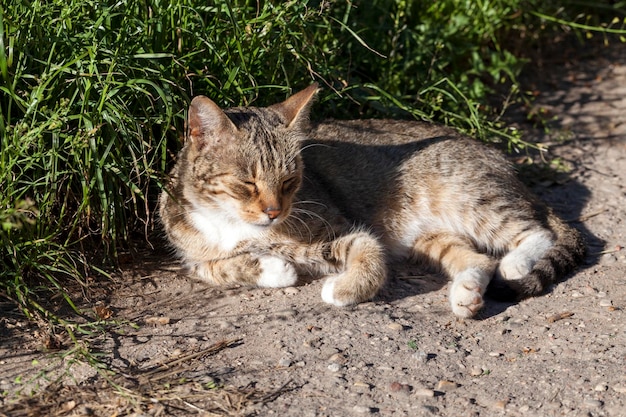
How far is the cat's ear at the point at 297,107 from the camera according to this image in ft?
15.9

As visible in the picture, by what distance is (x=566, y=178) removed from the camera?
253 inches

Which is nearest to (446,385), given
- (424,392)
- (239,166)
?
(424,392)

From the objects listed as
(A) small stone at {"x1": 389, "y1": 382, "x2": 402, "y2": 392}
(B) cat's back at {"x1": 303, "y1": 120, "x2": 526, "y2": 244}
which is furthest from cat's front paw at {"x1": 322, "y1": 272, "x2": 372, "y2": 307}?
A: (A) small stone at {"x1": 389, "y1": 382, "x2": 402, "y2": 392}

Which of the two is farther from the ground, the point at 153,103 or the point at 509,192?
the point at 153,103

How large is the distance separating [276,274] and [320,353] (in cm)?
81

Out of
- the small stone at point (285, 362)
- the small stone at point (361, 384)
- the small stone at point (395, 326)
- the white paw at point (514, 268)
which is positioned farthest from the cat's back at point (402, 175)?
the small stone at point (361, 384)

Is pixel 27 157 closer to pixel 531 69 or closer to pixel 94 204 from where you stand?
pixel 94 204

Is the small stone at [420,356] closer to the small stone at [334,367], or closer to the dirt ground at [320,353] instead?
the dirt ground at [320,353]

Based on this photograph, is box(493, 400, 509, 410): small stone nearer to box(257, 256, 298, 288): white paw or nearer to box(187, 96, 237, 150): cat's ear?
box(257, 256, 298, 288): white paw

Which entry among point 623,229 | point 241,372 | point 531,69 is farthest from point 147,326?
point 531,69

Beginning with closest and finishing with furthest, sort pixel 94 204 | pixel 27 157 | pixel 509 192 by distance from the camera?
pixel 27 157 < pixel 94 204 < pixel 509 192

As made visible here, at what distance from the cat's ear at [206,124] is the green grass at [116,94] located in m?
0.16

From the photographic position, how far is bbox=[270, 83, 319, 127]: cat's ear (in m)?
4.84

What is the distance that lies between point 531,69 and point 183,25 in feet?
14.3
